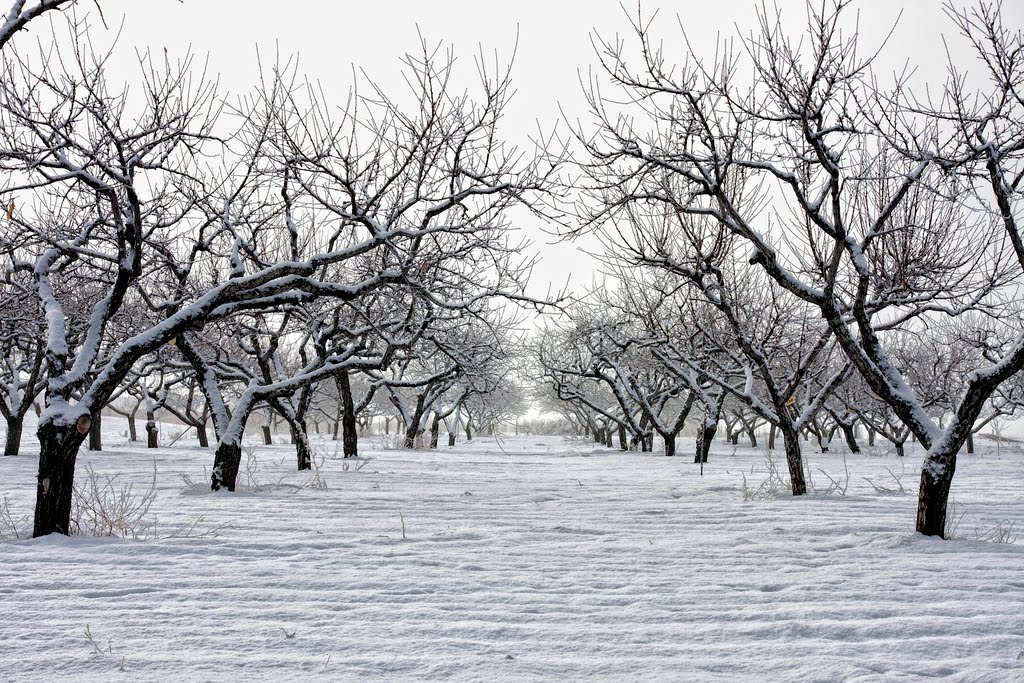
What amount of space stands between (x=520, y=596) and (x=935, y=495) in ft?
10.9

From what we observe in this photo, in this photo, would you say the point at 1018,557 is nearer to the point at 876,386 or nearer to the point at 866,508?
the point at 876,386

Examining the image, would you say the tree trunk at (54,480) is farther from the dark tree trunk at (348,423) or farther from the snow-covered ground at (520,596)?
the dark tree trunk at (348,423)

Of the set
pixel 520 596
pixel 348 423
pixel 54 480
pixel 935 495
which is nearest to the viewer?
pixel 520 596

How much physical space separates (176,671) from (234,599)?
996mm

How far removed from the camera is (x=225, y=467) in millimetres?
7648

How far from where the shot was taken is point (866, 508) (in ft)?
21.2

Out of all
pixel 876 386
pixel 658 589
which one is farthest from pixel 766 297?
pixel 658 589

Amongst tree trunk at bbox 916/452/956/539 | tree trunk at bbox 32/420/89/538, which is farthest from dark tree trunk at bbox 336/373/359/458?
tree trunk at bbox 916/452/956/539

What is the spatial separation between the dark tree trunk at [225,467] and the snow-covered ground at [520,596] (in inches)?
35.8

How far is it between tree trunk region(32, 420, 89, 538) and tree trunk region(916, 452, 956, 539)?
19.9ft

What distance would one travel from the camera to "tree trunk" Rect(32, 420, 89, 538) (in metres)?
4.96

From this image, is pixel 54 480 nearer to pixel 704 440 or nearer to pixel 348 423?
pixel 348 423

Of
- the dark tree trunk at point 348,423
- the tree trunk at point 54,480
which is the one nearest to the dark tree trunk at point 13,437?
the dark tree trunk at point 348,423

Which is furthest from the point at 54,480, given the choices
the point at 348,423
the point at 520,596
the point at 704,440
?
the point at 704,440
